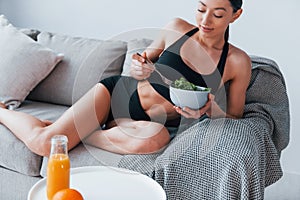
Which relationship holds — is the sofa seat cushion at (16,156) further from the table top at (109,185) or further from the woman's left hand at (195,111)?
the woman's left hand at (195,111)

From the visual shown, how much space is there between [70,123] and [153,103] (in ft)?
1.19

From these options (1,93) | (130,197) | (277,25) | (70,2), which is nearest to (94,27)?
(70,2)

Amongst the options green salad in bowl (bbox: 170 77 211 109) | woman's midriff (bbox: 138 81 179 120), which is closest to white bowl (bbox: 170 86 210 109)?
green salad in bowl (bbox: 170 77 211 109)

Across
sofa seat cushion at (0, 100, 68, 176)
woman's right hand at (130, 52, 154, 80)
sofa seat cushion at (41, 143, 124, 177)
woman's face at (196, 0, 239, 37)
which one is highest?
woman's face at (196, 0, 239, 37)

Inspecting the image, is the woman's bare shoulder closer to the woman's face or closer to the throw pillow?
the woman's face

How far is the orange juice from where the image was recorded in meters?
1.69

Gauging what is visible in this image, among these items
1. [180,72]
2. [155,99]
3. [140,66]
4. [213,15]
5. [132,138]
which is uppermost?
[213,15]

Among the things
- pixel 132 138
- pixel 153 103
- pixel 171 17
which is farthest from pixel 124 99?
pixel 171 17

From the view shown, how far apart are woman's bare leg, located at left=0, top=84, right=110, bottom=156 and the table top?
35 cm

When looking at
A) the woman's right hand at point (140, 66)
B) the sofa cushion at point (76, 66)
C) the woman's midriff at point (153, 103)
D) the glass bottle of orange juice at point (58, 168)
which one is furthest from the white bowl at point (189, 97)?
the sofa cushion at point (76, 66)

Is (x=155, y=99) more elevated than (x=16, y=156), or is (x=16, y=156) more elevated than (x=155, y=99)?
(x=155, y=99)

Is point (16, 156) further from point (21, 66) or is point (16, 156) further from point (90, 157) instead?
point (21, 66)

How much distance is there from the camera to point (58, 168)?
66.4 inches

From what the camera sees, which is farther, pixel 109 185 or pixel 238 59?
pixel 238 59
